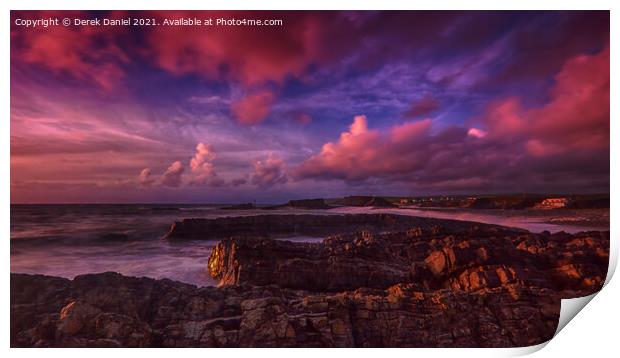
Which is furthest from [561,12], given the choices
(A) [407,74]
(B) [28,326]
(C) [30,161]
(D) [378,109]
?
(B) [28,326]

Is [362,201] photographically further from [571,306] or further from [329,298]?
[571,306]

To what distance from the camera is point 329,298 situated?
3174 millimetres

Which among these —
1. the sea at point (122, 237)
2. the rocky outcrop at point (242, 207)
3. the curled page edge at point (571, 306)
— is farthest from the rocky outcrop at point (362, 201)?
the curled page edge at point (571, 306)

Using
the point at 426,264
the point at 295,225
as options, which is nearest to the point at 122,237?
the point at 295,225

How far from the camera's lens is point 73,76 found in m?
3.27

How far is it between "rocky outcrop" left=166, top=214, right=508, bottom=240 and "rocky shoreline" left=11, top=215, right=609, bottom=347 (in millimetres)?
67

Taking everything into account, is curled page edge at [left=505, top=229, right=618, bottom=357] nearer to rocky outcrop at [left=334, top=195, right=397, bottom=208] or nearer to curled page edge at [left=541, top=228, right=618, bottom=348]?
curled page edge at [left=541, top=228, right=618, bottom=348]

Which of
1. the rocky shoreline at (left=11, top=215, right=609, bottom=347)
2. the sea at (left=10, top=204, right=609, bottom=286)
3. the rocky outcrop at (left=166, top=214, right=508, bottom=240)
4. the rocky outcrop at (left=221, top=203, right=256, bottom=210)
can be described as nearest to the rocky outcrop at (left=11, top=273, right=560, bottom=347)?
the rocky shoreline at (left=11, top=215, right=609, bottom=347)

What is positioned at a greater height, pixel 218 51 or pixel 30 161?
pixel 218 51

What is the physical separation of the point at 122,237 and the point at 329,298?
2095 mm

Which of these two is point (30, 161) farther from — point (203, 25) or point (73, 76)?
point (203, 25)

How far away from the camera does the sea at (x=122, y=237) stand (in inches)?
126

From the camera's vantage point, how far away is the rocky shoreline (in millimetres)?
3068
